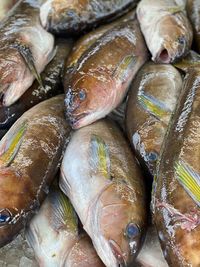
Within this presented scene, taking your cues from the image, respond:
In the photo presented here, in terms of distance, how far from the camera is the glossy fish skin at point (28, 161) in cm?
211


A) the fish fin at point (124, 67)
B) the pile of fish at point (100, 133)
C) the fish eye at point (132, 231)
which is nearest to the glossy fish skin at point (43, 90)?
the pile of fish at point (100, 133)

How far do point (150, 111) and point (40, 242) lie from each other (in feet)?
2.52

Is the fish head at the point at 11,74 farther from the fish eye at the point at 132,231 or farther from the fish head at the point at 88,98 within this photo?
the fish eye at the point at 132,231

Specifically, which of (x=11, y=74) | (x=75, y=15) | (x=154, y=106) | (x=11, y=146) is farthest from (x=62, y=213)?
(x=75, y=15)

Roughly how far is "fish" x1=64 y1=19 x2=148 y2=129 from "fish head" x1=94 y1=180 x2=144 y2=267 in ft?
1.59

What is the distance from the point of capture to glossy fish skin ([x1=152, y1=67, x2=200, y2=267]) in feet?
6.00

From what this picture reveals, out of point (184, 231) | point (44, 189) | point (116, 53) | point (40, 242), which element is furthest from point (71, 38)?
point (184, 231)

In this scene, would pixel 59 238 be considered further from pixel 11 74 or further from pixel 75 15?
pixel 75 15

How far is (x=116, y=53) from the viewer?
2.72 metres

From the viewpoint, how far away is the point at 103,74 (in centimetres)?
263

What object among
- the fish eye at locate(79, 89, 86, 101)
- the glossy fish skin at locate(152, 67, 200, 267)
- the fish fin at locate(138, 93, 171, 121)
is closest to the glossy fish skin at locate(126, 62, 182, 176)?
the fish fin at locate(138, 93, 171, 121)

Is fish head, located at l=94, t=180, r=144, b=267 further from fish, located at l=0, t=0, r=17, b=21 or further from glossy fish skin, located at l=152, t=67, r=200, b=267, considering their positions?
fish, located at l=0, t=0, r=17, b=21

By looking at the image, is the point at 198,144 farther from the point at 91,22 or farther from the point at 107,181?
the point at 91,22

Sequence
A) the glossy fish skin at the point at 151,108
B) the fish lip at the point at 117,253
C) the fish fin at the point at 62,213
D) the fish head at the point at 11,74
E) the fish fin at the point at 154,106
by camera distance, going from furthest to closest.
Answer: the fish head at the point at 11,74
the fish fin at the point at 154,106
the glossy fish skin at the point at 151,108
the fish fin at the point at 62,213
the fish lip at the point at 117,253
